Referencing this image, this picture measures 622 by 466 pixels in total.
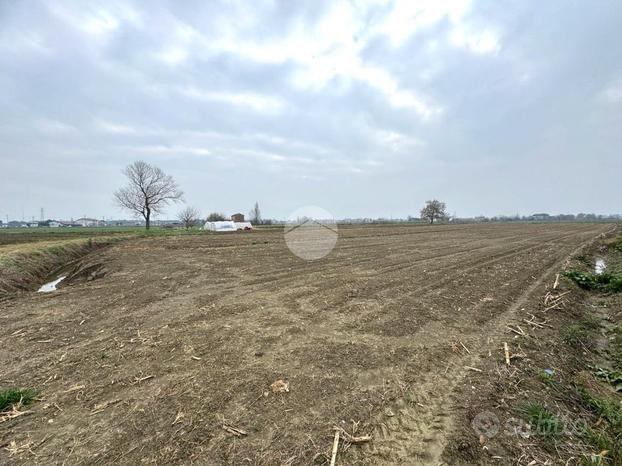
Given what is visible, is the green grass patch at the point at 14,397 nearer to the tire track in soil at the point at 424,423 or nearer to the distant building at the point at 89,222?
the tire track in soil at the point at 424,423

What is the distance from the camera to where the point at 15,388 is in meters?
3.79

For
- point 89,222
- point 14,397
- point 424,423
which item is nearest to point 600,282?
point 424,423

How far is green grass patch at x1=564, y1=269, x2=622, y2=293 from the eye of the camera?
28.8 feet

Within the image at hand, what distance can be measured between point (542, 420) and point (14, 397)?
6.50 m

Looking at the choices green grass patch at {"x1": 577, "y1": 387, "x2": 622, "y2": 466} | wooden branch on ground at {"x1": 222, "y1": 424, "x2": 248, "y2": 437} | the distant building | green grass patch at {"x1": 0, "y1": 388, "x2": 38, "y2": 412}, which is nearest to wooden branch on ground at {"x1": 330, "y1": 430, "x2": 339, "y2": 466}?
wooden branch on ground at {"x1": 222, "y1": 424, "x2": 248, "y2": 437}

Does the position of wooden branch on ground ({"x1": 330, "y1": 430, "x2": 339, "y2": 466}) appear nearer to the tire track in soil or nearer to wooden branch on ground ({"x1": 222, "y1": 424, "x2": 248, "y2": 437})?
the tire track in soil

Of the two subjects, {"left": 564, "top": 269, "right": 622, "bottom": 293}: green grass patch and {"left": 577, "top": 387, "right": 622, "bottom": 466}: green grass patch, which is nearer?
{"left": 577, "top": 387, "right": 622, "bottom": 466}: green grass patch

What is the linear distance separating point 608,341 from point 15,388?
406 inches

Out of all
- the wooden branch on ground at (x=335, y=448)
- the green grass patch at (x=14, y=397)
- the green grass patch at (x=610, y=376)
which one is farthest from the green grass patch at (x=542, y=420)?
the green grass patch at (x=14, y=397)

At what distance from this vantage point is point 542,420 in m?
3.20

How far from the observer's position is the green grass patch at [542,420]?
3096 mm

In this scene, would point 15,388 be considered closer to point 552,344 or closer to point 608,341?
point 552,344

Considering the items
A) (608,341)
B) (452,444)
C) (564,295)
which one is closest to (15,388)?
(452,444)

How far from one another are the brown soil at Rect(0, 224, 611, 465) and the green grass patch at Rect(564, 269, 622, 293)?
6.57 ft
